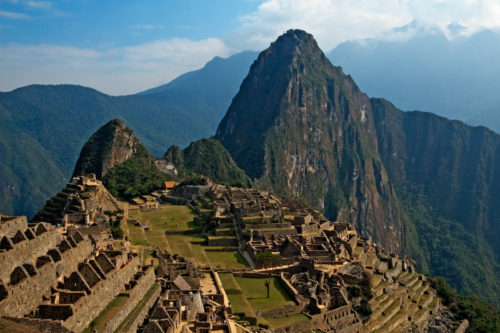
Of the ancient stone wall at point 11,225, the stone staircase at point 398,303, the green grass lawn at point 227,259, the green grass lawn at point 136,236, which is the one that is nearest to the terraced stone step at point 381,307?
the stone staircase at point 398,303

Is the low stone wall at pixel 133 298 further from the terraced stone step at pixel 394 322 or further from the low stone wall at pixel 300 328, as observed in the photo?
the terraced stone step at pixel 394 322

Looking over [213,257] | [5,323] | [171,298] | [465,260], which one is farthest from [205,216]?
[465,260]

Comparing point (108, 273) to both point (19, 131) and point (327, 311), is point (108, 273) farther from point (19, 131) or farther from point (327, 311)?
point (19, 131)

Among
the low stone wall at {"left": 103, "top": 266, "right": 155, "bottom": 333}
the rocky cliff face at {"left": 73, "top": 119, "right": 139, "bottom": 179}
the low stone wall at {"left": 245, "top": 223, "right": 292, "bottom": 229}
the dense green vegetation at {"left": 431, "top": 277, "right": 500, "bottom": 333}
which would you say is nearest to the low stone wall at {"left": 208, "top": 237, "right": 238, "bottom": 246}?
the low stone wall at {"left": 245, "top": 223, "right": 292, "bottom": 229}

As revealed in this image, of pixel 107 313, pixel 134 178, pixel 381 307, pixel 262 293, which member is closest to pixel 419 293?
pixel 381 307

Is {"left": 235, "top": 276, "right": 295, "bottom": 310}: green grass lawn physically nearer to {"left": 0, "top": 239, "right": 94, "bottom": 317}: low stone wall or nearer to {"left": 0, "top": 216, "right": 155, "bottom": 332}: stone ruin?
{"left": 0, "top": 216, "right": 155, "bottom": 332}: stone ruin
